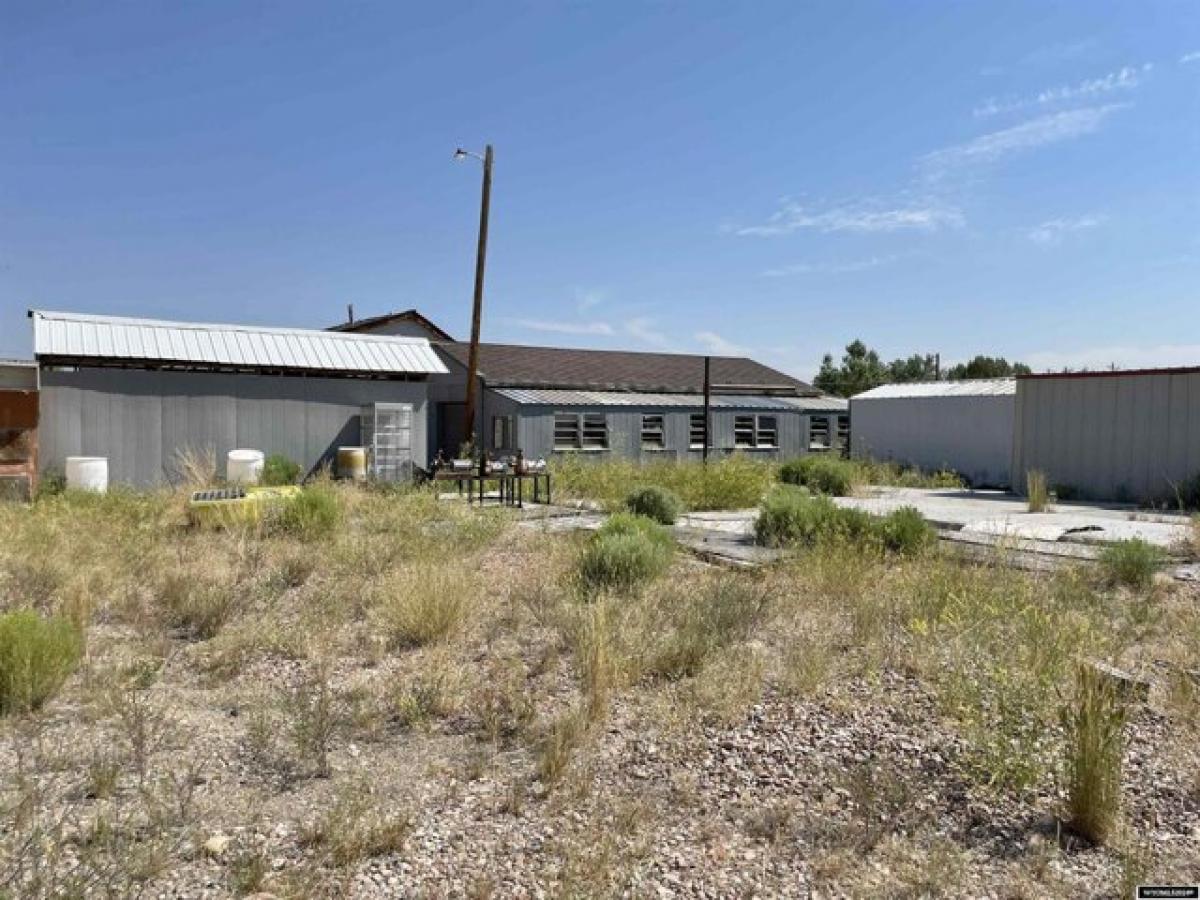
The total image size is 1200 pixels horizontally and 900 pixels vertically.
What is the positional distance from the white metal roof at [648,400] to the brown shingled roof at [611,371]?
0.40 metres

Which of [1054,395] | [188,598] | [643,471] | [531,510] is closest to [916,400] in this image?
[1054,395]

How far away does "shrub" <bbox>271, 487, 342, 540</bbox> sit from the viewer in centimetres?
916

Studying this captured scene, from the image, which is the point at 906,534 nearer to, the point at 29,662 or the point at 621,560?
the point at 621,560

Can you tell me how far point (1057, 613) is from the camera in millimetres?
5117

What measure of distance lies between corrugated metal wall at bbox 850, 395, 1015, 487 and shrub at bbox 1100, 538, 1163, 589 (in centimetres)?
1464

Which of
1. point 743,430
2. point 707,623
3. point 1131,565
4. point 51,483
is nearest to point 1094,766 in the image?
point 707,623

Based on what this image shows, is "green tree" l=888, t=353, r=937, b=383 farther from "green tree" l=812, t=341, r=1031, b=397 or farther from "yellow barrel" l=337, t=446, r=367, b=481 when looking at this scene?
A: "yellow barrel" l=337, t=446, r=367, b=481

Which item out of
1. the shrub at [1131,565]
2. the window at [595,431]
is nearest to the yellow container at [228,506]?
the shrub at [1131,565]

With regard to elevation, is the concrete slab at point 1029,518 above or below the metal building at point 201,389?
below

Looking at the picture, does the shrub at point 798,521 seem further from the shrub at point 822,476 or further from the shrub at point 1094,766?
the shrub at point 822,476

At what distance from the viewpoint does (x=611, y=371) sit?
28.6 meters

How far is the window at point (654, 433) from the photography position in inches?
1028

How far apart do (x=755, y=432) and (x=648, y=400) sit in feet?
13.0

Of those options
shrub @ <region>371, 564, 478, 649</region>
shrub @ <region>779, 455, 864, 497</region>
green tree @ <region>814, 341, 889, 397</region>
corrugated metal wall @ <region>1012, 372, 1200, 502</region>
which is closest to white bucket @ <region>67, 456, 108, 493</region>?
shrub @ <region>371, 564, 478, 649</region>
